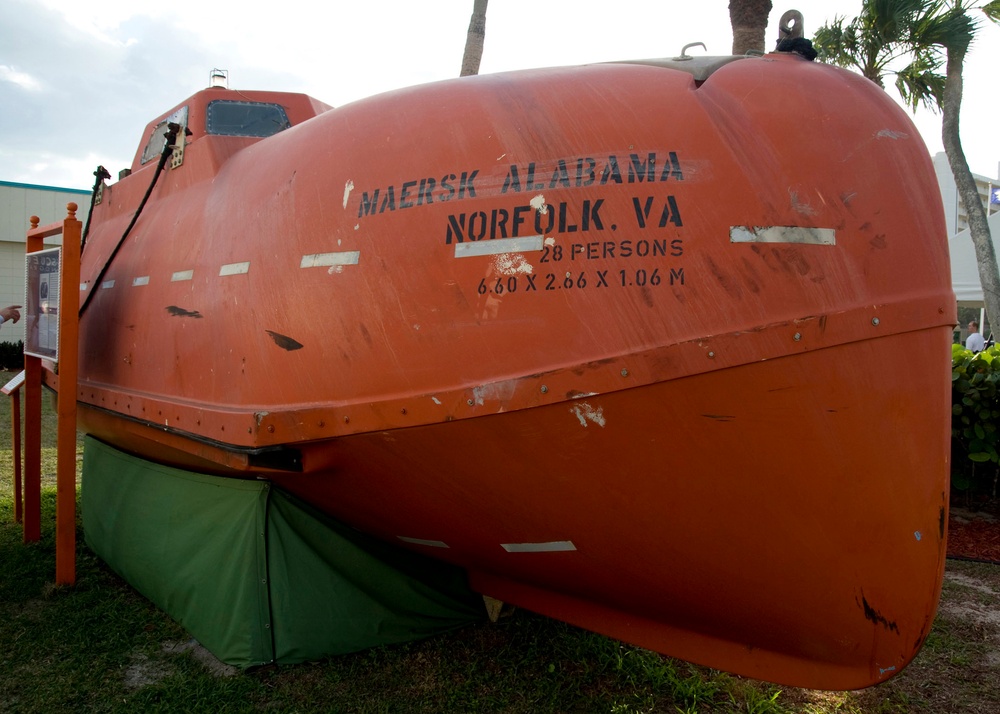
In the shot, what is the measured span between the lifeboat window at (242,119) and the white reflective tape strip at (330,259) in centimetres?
176

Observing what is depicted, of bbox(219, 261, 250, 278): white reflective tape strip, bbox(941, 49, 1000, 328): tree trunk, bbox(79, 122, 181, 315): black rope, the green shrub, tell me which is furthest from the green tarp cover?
bbox(941, 49, 1000, 328): tree trunk

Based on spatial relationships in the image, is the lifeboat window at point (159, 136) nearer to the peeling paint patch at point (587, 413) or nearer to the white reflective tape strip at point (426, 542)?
the white reflective tape strip at point (426, 542)

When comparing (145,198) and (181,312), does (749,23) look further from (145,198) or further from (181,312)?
(181,312)

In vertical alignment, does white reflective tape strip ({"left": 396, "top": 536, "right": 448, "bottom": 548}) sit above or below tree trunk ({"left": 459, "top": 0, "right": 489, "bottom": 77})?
below

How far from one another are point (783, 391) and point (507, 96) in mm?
1345

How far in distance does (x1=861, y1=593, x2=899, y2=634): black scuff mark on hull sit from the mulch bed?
3.47 m

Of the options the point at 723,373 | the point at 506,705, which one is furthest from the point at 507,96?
the point at 506,705

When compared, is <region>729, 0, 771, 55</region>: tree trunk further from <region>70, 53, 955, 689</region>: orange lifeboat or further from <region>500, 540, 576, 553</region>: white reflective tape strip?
<region>500, 540, 576, 553</region>: white reflective tape strip

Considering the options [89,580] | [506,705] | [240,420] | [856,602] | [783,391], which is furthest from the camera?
[89,580]

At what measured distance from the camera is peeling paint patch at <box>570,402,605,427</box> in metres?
2.28

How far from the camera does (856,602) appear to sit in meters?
2.33

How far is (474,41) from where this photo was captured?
914 cm

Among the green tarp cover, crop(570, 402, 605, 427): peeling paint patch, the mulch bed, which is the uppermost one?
crop(570, 402, 605, 427): peeling paint patch

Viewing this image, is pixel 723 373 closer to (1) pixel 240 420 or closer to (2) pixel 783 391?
(2) pixel 783 391
